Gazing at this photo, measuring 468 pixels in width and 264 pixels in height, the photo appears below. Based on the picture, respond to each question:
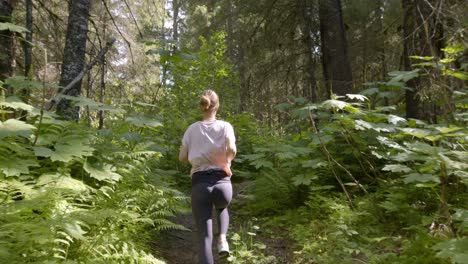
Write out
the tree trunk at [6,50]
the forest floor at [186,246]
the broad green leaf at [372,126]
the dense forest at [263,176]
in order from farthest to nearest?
the tree trunk at [6,50], the broad green leaf at [372,126], the forest floor at [186,246], the dense forest at [263,176]

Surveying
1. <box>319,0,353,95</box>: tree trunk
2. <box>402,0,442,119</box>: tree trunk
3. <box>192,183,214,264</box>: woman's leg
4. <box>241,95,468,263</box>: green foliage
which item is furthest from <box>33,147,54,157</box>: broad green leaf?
<box>319,0,353,95</box>: tree trunk

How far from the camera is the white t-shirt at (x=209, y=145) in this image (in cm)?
395

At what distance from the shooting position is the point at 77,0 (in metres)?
5.88

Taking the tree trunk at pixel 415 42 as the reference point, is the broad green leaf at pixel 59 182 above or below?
below

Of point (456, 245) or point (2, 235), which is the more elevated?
point (2, 235)

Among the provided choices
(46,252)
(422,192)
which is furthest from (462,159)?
(46,252)

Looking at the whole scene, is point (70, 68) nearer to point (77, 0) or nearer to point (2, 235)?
point (77, 0)

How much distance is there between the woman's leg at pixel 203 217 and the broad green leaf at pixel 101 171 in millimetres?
942

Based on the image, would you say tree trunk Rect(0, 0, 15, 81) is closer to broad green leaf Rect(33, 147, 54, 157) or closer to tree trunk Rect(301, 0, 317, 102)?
broad green leaf Rect(33, 147, 54, 157)

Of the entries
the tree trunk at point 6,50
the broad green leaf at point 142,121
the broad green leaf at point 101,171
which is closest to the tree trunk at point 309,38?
the broad green leaf at point 142,121

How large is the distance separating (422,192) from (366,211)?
2.48 ft

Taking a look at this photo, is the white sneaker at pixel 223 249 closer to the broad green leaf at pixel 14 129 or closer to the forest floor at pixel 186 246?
the forest floor at pixel 186 246

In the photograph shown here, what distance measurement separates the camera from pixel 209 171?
12.8ft

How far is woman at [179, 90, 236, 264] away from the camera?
3.76 m
